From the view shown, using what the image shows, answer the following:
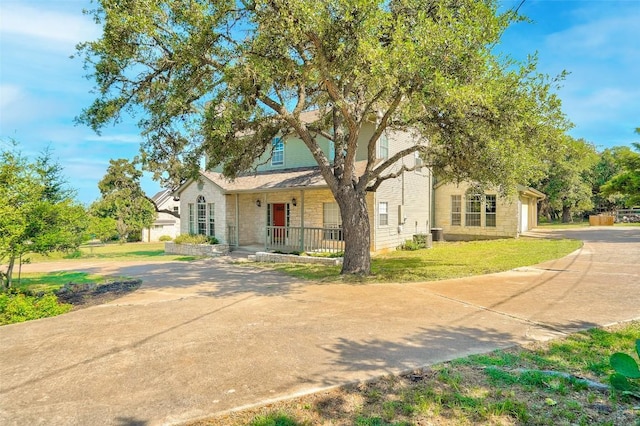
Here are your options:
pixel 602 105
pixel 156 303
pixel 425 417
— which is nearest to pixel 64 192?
pixel 156 303

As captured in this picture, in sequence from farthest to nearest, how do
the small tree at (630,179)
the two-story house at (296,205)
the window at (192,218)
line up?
1. the window at (192,218)
2. the small tree at (630,179)
3. the two-story house at (296,205)

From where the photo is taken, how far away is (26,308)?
707 centimetres

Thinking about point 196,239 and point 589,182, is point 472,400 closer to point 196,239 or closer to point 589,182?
point 196,239

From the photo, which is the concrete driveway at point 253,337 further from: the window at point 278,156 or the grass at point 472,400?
the window at point 278,156

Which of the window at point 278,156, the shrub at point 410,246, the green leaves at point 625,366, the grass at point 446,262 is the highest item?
the window at point 278,156

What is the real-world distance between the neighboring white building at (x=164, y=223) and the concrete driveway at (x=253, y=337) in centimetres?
2398

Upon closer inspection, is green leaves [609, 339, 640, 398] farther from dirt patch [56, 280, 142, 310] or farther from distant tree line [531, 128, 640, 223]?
distant tree line [531, 128, 640, 223]

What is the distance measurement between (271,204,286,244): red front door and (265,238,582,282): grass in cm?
450

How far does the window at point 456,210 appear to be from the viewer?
2233 centimetres

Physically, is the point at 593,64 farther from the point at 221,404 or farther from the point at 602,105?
the point at 221,404

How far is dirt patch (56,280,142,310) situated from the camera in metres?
8.38

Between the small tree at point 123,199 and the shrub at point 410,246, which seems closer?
the shrub at point 410,246

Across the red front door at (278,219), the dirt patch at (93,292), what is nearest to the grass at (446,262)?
the red front door at (278,219)

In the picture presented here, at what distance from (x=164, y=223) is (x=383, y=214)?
77.5 feet
